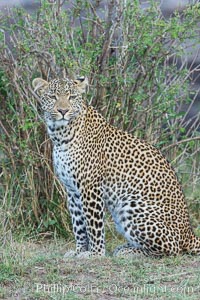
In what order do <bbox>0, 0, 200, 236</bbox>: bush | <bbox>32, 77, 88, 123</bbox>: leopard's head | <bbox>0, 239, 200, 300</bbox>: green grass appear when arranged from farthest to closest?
<bbox>0, 0, 200, 236</bbox>: bush, <bbox>32, 77, 88, 123</bbox>: leopard's head, <bbox>0, 239, 200, 300</bbox>: green grass

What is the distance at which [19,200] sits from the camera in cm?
969

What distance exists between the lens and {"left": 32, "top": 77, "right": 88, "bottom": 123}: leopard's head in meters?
8.39

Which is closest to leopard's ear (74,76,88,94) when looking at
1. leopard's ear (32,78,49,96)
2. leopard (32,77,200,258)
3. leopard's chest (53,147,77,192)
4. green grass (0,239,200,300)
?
leopard (32,77,200,258)

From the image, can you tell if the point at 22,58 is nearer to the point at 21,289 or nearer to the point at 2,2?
the point at 21,289

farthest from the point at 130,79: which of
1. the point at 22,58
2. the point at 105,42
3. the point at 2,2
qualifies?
the point at 2,2

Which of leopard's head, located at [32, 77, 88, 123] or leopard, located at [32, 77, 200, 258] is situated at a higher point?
leopard's head, located at [32, 77, 88, 123]

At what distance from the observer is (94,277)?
7418mm

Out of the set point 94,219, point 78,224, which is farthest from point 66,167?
point 78,224

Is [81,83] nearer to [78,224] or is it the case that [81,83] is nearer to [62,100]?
[62,100]

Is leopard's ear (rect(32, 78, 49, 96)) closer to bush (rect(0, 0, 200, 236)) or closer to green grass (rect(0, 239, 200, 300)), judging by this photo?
bush (rect(0, 0, 200, 236))

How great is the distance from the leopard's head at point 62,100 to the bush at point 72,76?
55cm

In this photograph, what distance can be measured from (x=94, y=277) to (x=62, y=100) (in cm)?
184

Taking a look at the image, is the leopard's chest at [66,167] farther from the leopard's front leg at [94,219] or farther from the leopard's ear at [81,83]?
the leopard's ear at [81,83]

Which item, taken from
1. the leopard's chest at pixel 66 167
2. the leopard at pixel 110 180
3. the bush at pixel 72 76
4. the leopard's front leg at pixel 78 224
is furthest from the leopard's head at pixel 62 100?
the leopard's front leg at pixel 78 224
